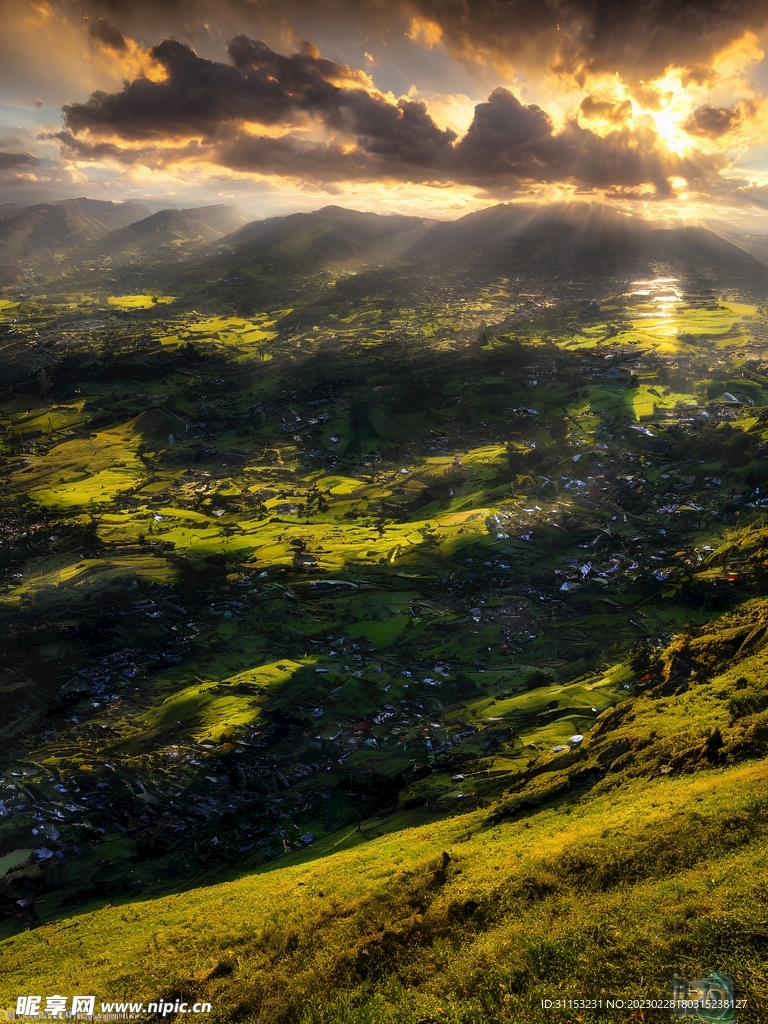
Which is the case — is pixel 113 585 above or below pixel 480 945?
below

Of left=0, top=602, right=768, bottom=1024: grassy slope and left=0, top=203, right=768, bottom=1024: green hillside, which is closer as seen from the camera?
left=0, top=602, right=768, bottom=1024: grassy slope

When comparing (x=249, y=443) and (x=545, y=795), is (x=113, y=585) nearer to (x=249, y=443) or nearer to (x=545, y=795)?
(x=545, y=795)

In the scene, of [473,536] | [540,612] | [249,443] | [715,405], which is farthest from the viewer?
[249,443]

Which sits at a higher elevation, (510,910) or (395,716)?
(510,910)

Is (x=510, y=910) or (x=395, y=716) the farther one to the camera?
(x=395, y=716)

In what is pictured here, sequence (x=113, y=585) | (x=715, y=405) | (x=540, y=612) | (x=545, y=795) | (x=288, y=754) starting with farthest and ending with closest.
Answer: (x=715, y=405)
(x=113, y=585)
(x=540, y=612)
(x=288, y=754)
(x=545, y=795)

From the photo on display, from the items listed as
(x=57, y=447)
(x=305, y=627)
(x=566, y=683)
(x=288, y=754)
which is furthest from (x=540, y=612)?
(x=57, y=447)

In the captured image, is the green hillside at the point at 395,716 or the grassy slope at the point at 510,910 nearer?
the grassy slope at the point at 510,910

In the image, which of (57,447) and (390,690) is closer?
(390,690)
